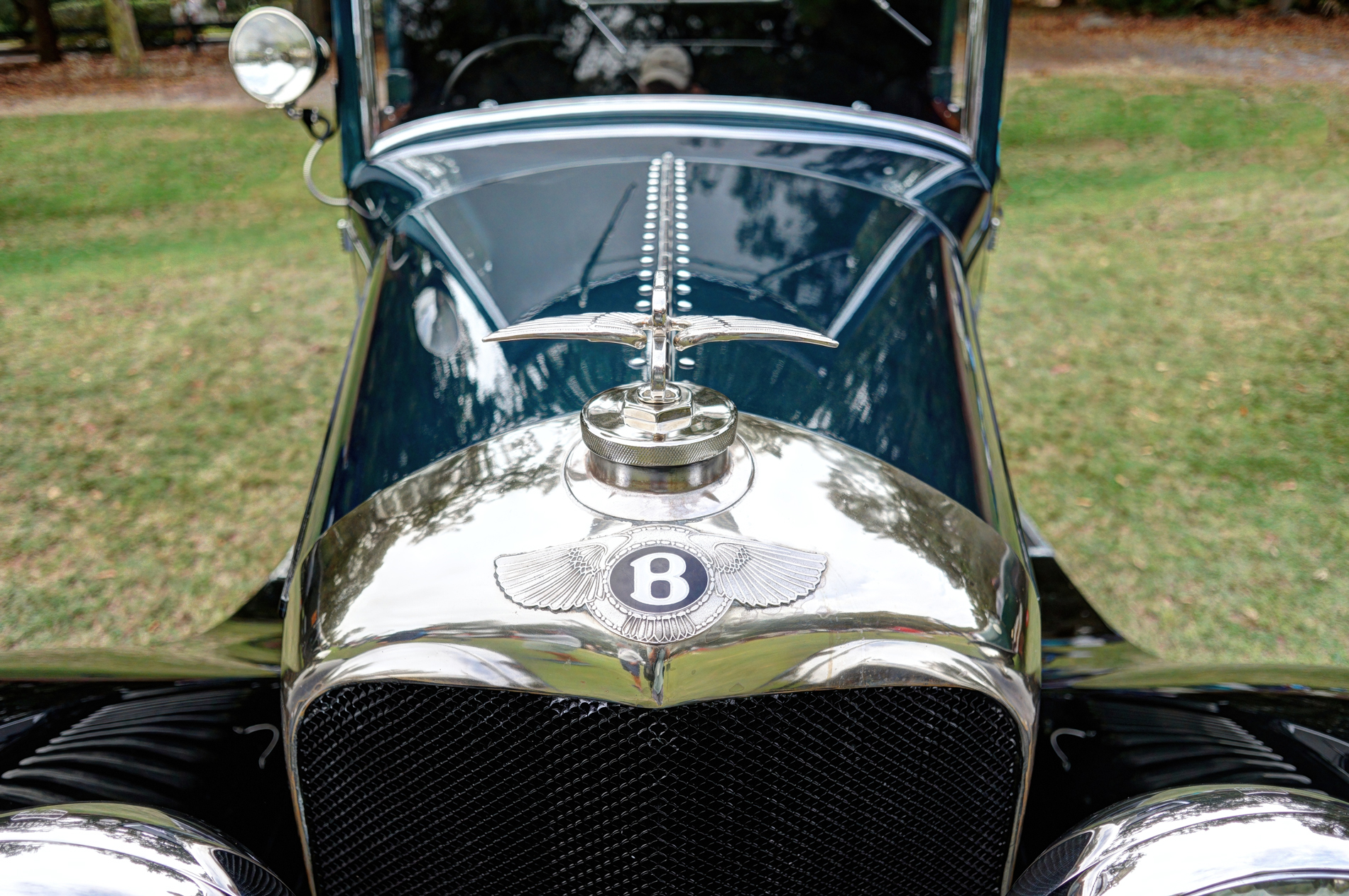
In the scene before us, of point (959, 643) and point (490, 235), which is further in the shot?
point (490, 235)

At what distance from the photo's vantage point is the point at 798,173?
2.27 meters

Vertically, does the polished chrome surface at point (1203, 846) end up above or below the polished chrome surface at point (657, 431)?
below

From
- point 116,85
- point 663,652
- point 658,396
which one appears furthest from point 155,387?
point 116,85

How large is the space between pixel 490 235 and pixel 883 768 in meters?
1.26

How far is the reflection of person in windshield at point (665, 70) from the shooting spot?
259 centimetres

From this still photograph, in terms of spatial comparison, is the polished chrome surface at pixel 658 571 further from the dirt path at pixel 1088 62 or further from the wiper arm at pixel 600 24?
the dirt path at pixel 1088 62

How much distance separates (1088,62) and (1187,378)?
767 centimetres

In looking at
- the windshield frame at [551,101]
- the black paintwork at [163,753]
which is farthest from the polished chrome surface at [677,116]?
the black paintwork at [163,753]

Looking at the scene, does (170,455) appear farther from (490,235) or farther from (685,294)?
(685,294)

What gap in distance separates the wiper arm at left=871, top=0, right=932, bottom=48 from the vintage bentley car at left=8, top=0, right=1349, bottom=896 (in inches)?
24.2

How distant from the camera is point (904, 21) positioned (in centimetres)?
261

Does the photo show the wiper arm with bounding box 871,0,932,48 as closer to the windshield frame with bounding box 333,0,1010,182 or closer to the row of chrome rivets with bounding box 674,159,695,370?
the windshield frame with bounding box 333,0,1010,182

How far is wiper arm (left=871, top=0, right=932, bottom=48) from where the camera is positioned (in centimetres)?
259

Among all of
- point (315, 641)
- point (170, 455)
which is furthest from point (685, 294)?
point (170, 455)
